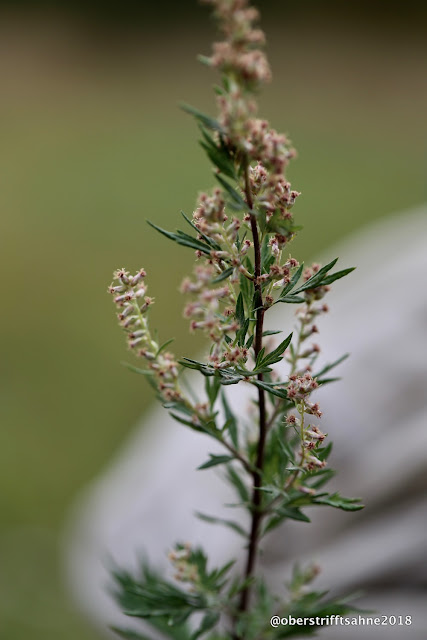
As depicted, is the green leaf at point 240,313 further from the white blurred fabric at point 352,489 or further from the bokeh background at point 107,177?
the bokeh background at point 107,177

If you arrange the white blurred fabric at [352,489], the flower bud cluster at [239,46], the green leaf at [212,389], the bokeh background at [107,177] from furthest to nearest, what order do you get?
the bokeh background at [107,177] → the white blurred fabric at [352,489] → the green leaf at [212,389] → the flower bud cluster at [239,46]

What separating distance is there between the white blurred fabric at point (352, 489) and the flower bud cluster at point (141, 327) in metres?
0.50

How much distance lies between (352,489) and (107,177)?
3313mm

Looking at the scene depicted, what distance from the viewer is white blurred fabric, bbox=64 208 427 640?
0.99 metres

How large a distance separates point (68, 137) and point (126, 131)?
39 centimetres

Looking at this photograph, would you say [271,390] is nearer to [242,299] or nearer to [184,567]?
[242,299]

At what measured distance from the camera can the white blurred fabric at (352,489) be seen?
3.25 ft

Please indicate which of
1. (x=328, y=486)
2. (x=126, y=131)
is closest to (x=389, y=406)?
(x=328, y=486)

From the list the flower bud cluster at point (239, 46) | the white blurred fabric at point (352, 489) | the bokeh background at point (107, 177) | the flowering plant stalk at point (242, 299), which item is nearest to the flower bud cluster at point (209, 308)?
the flowering plant stalk at point (242, 299)

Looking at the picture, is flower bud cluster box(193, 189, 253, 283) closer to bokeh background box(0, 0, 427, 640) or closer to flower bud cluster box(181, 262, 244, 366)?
flower bud cluster box(181, 262, 244, 366)

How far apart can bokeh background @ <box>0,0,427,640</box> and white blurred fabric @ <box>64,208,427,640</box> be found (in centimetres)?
39

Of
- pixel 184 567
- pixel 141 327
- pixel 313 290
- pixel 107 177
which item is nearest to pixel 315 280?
pixel 313 290

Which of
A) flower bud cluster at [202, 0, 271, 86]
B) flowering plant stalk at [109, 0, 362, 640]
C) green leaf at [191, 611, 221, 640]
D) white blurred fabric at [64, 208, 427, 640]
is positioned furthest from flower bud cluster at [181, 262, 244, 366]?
white blurred fabric at [64, 208, 427, 640]

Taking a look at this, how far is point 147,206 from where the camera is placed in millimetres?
3646
